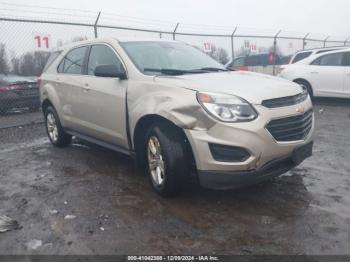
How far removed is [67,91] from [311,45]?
781 inches

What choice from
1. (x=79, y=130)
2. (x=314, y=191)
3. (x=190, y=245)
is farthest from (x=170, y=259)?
(x=79, y=130)

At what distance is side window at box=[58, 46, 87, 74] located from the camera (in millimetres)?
5645

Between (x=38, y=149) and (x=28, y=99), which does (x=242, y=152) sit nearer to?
(x=38, y=149)

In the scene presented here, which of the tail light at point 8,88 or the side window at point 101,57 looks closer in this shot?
the side window at point 101,57

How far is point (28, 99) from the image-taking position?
1098 cm

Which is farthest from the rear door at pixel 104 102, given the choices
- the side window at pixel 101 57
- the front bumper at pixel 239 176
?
the front bumper at pixel 239 176

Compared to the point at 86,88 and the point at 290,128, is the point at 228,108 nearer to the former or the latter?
the point at 290,128

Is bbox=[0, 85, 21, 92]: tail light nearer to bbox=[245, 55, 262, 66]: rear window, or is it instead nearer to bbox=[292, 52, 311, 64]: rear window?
bbox=[292, 52, 311, 64]: rear window

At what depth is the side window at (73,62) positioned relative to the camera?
564 cm

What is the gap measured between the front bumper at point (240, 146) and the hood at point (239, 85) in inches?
6.8

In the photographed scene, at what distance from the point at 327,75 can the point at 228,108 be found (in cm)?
787

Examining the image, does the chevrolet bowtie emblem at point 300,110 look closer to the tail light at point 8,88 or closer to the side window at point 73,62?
the side window at point 73,62

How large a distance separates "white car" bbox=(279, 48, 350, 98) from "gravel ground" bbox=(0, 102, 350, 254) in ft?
16.8

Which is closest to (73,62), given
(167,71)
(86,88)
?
(86,88)
